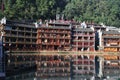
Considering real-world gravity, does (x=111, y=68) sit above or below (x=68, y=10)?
below

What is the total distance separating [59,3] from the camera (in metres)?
123

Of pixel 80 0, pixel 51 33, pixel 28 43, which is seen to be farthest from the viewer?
pixel 80 0

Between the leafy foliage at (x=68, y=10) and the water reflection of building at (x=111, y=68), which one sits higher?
the leafy foliage at (x=68, y=10)

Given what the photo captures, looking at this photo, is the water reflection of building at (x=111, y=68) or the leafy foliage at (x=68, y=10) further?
the leafy foliage at (x=68, y=10)

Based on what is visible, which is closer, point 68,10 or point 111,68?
point 111,68

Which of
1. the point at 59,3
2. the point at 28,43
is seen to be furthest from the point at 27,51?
the point at 59,3

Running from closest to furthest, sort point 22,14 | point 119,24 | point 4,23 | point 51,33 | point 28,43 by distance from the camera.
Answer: point 4,23
point 28,43
point 51,33
point 22,14
point 119,24

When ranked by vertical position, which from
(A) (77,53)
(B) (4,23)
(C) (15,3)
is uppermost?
(C) (15,3)

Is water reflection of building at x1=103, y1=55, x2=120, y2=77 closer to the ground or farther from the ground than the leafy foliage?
closer to the ground

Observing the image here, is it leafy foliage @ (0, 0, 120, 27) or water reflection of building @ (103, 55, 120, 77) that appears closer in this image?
water reflection of building @ (103, 55, 120, 77)

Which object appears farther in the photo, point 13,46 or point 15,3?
point 15,3

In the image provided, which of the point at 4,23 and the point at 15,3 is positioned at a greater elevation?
the point at 15,3

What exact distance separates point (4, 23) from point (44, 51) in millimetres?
12541

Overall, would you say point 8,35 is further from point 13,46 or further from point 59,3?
point 59,3
